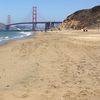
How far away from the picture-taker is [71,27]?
9894 cm

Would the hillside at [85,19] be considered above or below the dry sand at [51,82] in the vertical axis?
below

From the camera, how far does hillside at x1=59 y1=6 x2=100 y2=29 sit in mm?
91125

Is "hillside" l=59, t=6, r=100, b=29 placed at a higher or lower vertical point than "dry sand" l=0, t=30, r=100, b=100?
lower

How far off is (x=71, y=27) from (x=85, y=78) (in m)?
91.8

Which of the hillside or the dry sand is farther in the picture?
the hillside

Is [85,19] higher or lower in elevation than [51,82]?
lower

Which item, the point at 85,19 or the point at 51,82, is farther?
the point at 85,19

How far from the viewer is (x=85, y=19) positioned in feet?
321

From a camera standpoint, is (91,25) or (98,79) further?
(91,25)

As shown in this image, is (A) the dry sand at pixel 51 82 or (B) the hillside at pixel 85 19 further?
(B) the hillside at pixel 85 19

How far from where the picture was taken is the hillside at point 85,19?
9112 cm

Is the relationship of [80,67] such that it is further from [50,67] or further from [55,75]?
[55,75]

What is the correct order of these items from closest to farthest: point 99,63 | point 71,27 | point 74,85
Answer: point 74,85 → point 99,63 → point 71,27

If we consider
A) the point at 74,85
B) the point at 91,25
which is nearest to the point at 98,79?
the point at 74,85
